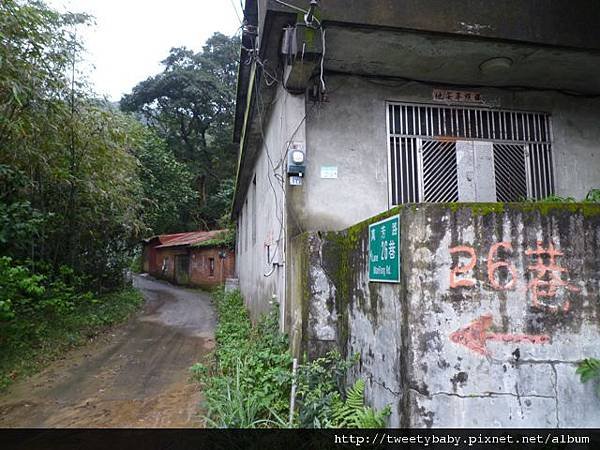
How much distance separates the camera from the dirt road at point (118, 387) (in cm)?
450

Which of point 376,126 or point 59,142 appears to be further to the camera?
point 59,142

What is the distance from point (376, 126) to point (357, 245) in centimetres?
202

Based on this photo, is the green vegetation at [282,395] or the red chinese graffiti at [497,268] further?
the green vegetation at [282,395]

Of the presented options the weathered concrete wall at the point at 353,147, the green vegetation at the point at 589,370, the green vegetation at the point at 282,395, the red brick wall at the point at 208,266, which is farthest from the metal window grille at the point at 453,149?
the red brick wall at the point at 208,266

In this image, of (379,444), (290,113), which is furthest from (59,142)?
(379,444)

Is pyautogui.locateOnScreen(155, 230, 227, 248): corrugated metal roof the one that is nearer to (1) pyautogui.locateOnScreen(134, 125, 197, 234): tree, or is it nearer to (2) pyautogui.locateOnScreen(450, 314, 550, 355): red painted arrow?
(1) pyautogui.locateOnScreen(134, 125, 197, 234): tree

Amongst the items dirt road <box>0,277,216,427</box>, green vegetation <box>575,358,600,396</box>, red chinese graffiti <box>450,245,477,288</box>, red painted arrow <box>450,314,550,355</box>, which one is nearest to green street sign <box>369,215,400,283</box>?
red chinese graffiti <box>450,245,477,288</box>

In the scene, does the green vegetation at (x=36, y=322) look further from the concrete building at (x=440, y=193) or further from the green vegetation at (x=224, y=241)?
the green vegetation at (x=224, y=241)

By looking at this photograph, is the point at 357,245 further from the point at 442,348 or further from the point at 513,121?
the point at 513,121

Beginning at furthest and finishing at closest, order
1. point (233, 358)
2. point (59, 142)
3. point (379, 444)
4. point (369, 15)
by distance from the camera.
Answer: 1. point (59, 142)
2. point (233, 358)
3. point (369, 15)
4. point (379, 444)

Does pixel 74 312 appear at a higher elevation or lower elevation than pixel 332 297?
lower

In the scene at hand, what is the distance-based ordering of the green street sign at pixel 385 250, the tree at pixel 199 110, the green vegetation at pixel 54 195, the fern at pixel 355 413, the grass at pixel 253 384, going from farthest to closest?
1. the tree at pixel 199 110
2. the green vegetation at pixel 54 195
3. the grass at pixel 253 384
4. the fern at pixel 355 413
5. the green street sign at pixel 385 250

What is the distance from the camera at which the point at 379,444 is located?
2814 millimetres

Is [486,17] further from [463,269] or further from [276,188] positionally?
[276,188]
